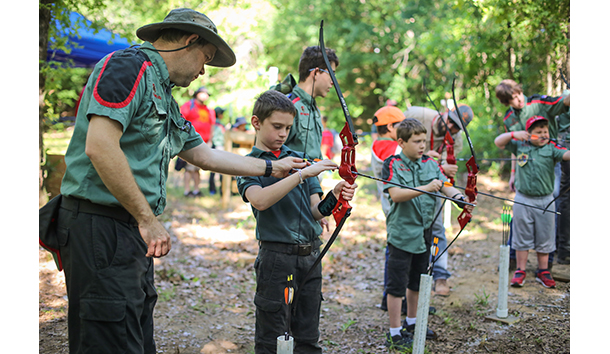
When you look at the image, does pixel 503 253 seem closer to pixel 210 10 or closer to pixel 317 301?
pixel 317 301

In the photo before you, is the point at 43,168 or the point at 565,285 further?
the point at 43,168

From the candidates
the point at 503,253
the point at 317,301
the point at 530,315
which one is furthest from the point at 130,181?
the point at 530,315

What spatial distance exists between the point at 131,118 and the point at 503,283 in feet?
10.3

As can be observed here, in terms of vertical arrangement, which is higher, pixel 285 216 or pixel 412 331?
pixel 285 216

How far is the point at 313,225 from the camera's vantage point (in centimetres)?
252

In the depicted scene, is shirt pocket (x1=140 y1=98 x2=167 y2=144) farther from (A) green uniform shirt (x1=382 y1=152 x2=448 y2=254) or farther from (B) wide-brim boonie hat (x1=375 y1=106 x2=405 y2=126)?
(B) wide-brim boonie hat (x1=375 y1=106 x2=405 y2=126)

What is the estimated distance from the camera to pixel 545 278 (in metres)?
4.47

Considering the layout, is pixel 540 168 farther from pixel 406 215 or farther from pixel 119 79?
pixel 119 79

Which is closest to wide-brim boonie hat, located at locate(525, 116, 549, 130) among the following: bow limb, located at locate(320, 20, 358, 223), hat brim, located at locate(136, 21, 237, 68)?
bow limb, located at locate(320, 20, 358, 223)

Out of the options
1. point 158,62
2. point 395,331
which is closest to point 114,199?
point 158,62

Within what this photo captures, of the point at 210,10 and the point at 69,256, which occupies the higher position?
the point at 210,10

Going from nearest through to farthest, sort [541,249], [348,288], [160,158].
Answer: [160,158] → [541,249] → [348,288]

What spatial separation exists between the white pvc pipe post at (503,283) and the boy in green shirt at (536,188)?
0.89 metres

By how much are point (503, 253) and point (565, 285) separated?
133cm
